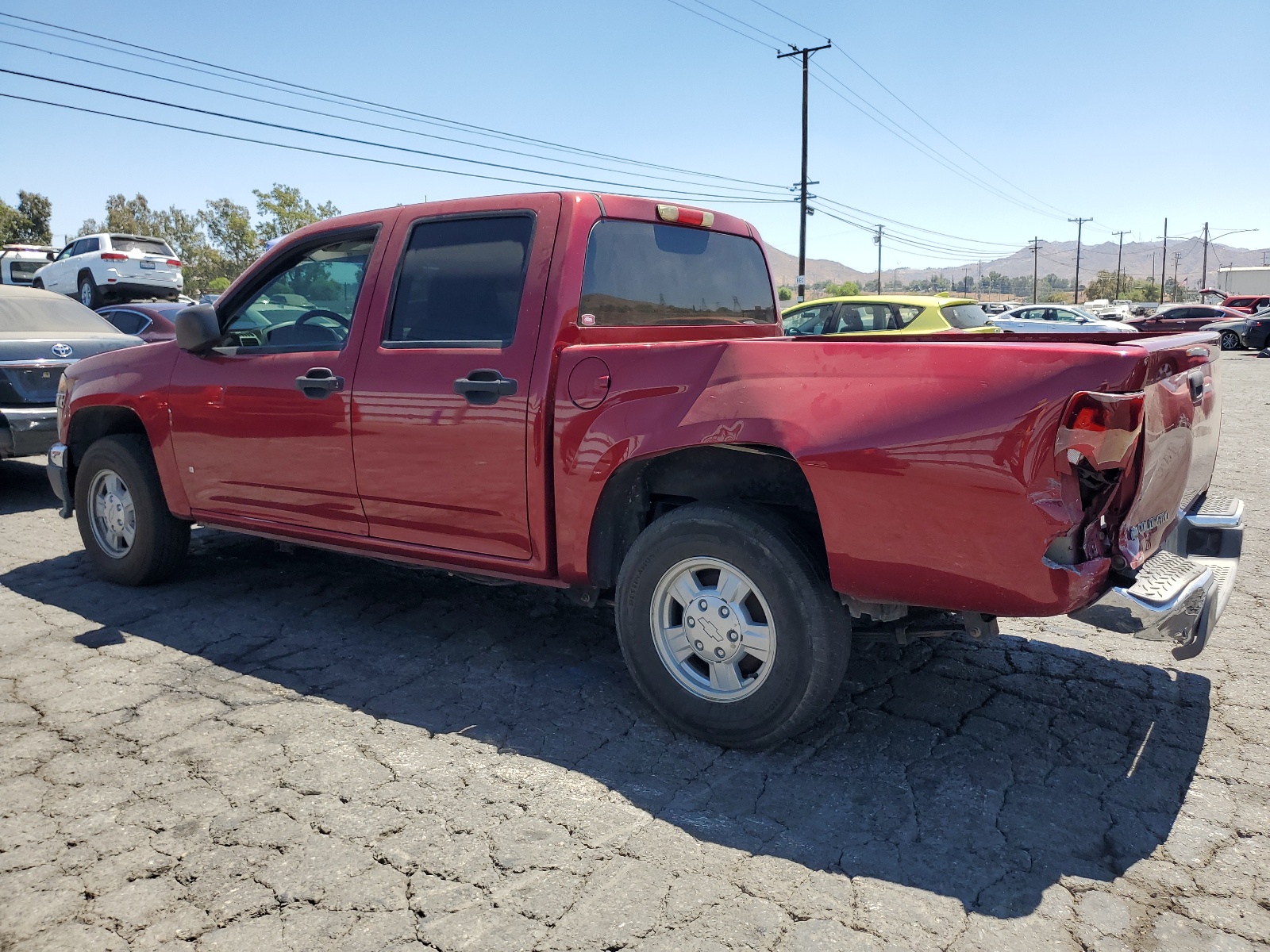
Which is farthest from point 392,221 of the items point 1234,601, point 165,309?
point 165,309

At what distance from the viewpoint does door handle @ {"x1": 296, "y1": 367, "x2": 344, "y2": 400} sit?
3.97 m

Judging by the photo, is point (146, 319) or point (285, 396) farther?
point (146, 319)

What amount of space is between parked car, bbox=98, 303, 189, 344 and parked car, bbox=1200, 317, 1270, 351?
29.9 metres

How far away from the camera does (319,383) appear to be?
4.00m

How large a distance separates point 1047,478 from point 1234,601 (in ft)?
9.57

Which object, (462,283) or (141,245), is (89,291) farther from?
(462,283)

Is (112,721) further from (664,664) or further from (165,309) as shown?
(165,309)

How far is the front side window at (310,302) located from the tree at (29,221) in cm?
5866

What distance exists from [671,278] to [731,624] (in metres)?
1.64

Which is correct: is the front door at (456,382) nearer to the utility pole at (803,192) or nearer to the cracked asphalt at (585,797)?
the cracked asphalt at (585,797)

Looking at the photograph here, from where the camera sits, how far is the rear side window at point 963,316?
36.7 feet

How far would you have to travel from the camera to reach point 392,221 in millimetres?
4031

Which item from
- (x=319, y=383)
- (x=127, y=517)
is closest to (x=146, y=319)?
(x=127, y=517)

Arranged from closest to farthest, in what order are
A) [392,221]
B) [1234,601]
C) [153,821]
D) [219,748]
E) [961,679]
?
[153,821], [219,748], [961,679], [392,221], [1234,601]
